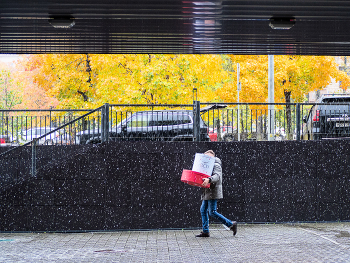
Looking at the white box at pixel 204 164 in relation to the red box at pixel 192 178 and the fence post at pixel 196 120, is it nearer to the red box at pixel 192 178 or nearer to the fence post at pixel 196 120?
the red box at pixel 192 178

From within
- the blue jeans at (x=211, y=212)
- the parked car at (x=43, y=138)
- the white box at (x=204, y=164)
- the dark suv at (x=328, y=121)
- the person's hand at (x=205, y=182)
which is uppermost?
the dark suv at (x=328, y=121)

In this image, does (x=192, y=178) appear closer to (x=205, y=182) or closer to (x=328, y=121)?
(x=205, y=182)

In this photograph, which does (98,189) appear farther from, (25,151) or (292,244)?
(292,244)

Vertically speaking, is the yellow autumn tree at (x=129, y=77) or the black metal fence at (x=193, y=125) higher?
the yellow autumn tree at (x=129, y=77)

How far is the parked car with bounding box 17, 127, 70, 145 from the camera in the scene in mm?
12414

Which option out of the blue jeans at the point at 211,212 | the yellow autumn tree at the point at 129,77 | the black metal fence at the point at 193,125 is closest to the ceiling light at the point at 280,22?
the black metal fence at the point at 193,125

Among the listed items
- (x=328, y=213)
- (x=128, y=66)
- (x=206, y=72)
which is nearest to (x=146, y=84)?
(x=128, y=66)

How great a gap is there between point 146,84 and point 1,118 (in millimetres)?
10189

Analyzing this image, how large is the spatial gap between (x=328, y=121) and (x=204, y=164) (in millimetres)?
4307

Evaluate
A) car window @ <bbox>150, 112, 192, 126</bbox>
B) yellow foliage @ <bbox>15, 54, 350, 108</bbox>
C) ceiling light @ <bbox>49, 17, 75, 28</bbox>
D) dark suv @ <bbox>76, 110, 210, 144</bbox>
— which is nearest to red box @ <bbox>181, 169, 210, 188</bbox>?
dark suv @ <bbox>76, 110, 210, 144</bbox>

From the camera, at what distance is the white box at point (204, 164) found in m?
10.3

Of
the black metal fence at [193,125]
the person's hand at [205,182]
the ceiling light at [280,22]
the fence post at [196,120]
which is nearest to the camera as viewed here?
the person's hand at [205,182]

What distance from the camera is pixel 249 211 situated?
12250 millimetres

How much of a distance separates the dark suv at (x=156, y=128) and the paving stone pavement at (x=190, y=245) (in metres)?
2.47
